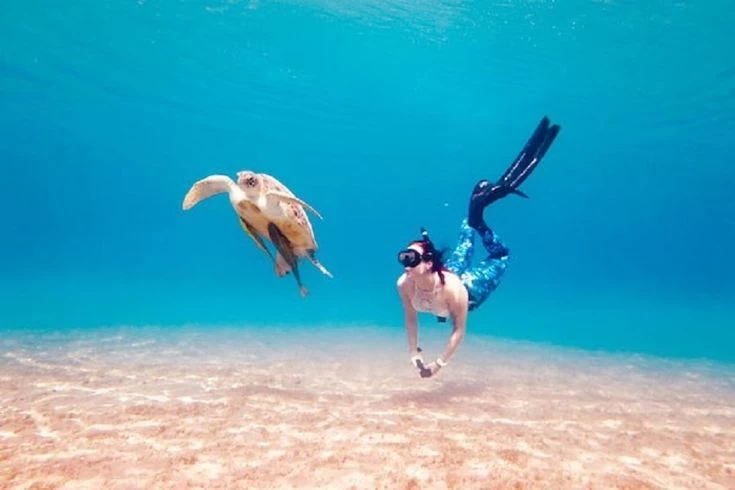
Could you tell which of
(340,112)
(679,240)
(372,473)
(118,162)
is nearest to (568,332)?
(372,473)

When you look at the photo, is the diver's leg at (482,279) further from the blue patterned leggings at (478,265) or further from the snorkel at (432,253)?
the snorkel at (432,253)

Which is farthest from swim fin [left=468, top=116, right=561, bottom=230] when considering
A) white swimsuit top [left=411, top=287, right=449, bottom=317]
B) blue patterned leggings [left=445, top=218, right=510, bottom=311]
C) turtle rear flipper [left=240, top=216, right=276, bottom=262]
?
turtle rear flipper [left=240, top=216, right=276, bottom=262]

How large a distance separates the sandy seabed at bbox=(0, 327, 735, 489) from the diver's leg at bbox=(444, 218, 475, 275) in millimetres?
2431

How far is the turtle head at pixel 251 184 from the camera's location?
5343 mm

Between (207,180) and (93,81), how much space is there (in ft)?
117

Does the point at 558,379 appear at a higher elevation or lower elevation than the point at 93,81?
lower

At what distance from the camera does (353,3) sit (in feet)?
76.2

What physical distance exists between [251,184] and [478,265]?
575 cm

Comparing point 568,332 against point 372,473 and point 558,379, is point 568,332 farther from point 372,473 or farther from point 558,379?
point 372,473

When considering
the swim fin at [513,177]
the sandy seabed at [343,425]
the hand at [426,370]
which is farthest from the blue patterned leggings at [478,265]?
the hand at [426,370]

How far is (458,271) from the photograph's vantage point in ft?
29.8

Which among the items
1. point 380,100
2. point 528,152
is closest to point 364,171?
point 380,100

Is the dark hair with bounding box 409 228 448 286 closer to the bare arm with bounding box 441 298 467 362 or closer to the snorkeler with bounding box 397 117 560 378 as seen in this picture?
the snorkeler with bounding box 397 117 560 378

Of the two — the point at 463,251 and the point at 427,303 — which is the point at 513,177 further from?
the point at 427,303
